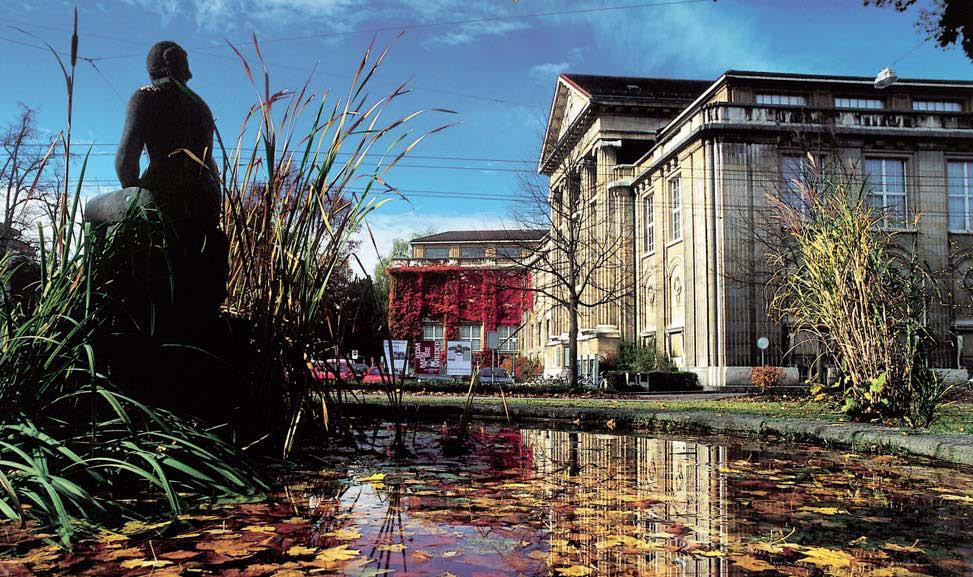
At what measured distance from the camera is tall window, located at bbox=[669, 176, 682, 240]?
25.6m

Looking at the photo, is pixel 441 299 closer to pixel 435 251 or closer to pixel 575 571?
pixel 435 251

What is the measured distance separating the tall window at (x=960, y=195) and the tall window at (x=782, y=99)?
5.34 m

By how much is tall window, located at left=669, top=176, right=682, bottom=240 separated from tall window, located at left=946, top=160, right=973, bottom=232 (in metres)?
8.98

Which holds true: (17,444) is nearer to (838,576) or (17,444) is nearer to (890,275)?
(838,576)

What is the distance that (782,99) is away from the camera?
80.9 ft

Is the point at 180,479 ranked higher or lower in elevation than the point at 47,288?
lower

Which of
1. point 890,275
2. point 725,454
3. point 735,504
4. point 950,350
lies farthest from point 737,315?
point 735,504

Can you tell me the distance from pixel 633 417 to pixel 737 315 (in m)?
16.9

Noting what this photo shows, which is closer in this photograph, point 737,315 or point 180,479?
point 180,479

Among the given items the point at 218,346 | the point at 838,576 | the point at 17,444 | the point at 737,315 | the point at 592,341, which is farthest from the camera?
the point at 592,341

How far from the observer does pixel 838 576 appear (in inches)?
64.1

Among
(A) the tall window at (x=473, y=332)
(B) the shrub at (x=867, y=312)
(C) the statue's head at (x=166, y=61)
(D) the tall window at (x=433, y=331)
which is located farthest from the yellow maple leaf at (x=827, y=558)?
(D) the tall window at (x=433, y=331)

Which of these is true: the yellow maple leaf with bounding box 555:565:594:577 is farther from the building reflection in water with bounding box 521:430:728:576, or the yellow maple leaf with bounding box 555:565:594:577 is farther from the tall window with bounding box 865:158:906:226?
the tall window with bounding box 865:158:906:226

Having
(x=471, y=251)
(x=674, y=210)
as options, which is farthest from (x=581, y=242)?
(x=471, y=251)
